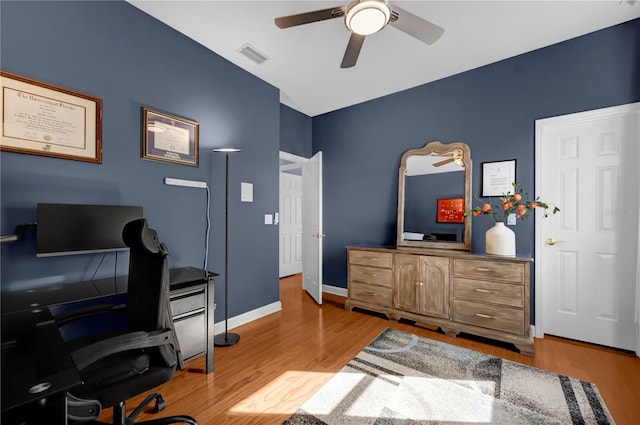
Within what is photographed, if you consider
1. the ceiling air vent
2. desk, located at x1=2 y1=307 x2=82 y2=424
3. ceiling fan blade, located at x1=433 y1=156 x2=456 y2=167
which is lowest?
desk, located at x1=2 y1=307 x2=82 y2=424

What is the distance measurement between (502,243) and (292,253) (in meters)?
3.84

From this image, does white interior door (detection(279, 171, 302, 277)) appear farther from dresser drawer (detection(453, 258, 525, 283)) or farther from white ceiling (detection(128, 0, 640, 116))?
dresser drawer (detection(453, 258, 525, 283))

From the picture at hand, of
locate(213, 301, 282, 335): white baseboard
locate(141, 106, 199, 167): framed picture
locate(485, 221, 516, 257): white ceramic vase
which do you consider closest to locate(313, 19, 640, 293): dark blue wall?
locate(485, 221, 516, 257): white ceramic vase

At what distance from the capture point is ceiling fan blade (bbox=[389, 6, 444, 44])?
1824 millimetres

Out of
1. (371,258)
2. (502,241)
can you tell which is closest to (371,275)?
(371,258)

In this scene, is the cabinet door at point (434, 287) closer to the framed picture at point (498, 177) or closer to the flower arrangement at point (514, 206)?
the flower arrangement at point (514, 206)

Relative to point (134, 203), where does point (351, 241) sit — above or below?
below

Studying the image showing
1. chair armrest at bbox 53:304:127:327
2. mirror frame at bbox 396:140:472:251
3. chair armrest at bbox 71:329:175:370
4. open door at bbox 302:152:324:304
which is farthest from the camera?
open door at bbox 302:152:324:304

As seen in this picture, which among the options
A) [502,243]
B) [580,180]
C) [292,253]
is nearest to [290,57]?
[502,243]

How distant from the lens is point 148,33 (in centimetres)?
234

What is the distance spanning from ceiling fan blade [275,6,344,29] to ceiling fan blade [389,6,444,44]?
15.2 inches

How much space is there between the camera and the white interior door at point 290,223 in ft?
17.6

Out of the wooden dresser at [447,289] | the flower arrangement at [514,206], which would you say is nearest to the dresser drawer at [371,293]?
the wooden dresser at [447,289]

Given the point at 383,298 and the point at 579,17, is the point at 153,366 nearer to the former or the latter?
the point at 383,298
